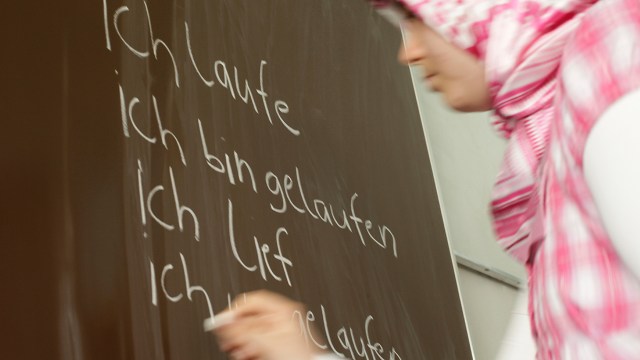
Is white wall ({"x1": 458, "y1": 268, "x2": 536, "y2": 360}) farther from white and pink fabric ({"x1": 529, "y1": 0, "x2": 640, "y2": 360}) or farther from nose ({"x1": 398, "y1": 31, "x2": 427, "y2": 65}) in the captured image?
white and pink fabric ({"x1": 529, "y1": 0, "x2": 640, "y2": 360})

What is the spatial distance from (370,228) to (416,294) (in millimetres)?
146

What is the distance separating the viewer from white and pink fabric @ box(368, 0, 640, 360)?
1.73 feet

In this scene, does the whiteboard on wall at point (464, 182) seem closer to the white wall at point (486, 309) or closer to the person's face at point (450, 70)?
the white wall at point (486, 309)

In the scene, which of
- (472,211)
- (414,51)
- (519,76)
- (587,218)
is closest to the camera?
(587,218)

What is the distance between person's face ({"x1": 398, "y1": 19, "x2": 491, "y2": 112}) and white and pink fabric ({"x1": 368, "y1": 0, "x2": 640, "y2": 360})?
0.03 metres

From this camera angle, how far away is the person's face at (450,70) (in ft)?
2.48

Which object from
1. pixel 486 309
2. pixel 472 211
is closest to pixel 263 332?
pixel 486 309

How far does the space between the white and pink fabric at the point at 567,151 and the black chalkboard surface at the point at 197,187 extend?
0.39 m

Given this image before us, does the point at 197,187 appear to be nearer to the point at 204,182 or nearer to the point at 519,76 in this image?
the point at 204,182

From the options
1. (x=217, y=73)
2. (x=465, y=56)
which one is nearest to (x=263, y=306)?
(x=465, y=56)

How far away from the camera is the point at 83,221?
31.7 inches

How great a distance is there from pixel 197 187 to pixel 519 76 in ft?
1.41

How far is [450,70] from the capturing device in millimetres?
780

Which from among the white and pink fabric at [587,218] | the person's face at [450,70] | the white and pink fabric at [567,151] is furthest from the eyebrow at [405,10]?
the white and pink fabric at [587,218]
